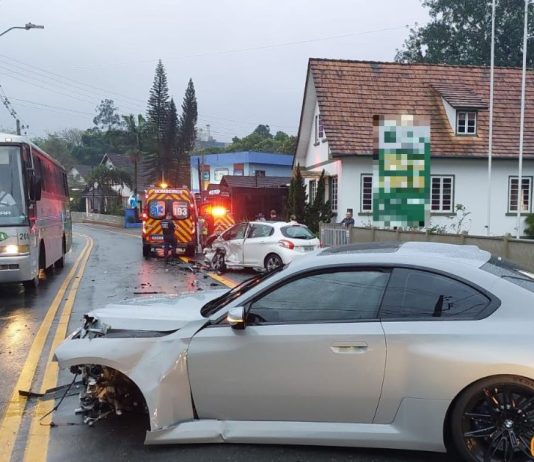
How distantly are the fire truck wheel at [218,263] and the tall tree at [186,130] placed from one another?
42.7 m

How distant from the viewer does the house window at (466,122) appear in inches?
971

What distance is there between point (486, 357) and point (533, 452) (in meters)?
0.67

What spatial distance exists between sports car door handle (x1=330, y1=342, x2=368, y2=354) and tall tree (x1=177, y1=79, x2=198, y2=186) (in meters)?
54.9

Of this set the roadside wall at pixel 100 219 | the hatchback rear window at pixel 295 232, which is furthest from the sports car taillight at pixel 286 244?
the roadside wall at pixel 100 219

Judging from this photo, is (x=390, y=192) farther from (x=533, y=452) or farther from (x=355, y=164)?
(x=533, y=452)

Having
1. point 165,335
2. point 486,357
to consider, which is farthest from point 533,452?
point 165,335

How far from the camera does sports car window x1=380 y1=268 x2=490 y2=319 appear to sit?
3.85 metres

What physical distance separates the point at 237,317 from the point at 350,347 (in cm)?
78

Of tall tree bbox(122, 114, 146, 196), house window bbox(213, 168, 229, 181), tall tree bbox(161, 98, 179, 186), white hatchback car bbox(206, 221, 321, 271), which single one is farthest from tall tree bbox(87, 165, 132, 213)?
white hatchback car bbox(206, 221, 321, 271)

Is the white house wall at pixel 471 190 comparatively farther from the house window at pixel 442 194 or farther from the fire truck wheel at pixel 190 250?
the fire truck wheel at pixel 190 250

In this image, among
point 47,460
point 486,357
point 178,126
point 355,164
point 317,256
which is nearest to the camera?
point 486,357

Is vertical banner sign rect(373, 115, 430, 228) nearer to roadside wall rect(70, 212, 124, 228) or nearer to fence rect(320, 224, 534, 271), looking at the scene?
fence rect(320, 224, 534, 271)

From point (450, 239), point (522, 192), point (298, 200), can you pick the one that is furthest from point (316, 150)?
point (450, 239)

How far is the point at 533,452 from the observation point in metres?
3.63
